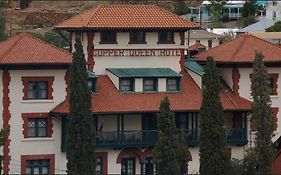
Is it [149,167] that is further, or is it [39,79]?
[149,167]

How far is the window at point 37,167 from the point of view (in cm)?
5278

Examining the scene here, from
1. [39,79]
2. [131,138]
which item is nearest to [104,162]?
[131,138]

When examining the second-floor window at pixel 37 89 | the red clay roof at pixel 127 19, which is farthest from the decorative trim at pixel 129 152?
the red clay roof at pixel 127 19

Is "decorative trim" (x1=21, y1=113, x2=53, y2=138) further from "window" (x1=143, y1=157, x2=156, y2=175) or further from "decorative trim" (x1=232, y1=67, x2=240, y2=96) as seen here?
"decorative trim" (x1=232, y1=67, x2=240, y2=96)

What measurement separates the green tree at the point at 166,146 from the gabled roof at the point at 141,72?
8.35 m

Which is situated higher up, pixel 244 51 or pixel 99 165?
pixel 244 51

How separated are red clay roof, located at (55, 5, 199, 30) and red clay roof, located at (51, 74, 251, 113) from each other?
3.07 m

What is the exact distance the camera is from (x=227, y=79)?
57.3m

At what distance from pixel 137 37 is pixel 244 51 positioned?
620 centimetres

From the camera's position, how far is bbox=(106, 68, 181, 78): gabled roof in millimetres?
55213

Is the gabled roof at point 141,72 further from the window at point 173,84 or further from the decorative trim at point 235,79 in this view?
the decorative trim at point 235,79

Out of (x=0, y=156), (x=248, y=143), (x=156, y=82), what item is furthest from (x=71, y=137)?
(x=248, y=143)

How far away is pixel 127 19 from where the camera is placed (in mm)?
56688

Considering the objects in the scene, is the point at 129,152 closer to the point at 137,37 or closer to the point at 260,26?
the point at 137,37
